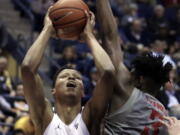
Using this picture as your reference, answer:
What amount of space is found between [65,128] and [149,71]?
770 mm

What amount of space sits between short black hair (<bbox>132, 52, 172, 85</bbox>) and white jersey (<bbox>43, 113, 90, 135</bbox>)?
23.7 inches

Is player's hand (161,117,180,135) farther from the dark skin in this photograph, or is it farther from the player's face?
the player's face

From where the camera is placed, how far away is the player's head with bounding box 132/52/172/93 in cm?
436

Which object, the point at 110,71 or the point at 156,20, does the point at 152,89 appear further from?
the point at 156,20

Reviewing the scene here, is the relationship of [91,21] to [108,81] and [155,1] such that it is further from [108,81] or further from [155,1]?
[155,1]

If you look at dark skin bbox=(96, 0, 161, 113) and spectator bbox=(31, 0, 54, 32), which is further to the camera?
spectator bbox=(31, 0, 54, 32)

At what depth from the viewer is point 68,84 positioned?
4527 mm

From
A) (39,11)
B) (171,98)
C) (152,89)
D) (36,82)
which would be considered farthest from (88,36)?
(39,11)

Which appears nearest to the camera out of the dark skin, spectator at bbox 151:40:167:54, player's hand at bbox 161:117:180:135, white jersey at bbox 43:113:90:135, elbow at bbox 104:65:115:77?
player's hand at bbox 161:117:180:135

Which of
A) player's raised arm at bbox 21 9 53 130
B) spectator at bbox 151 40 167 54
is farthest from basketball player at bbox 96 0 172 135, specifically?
spectator at bbox 151 40 167 54

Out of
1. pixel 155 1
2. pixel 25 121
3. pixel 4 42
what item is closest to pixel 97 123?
pixel 25 121

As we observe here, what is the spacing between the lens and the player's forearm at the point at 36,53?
4273 mm

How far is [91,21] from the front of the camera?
453cm

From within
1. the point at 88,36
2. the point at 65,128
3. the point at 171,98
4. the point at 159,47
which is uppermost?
the point at 88,36
